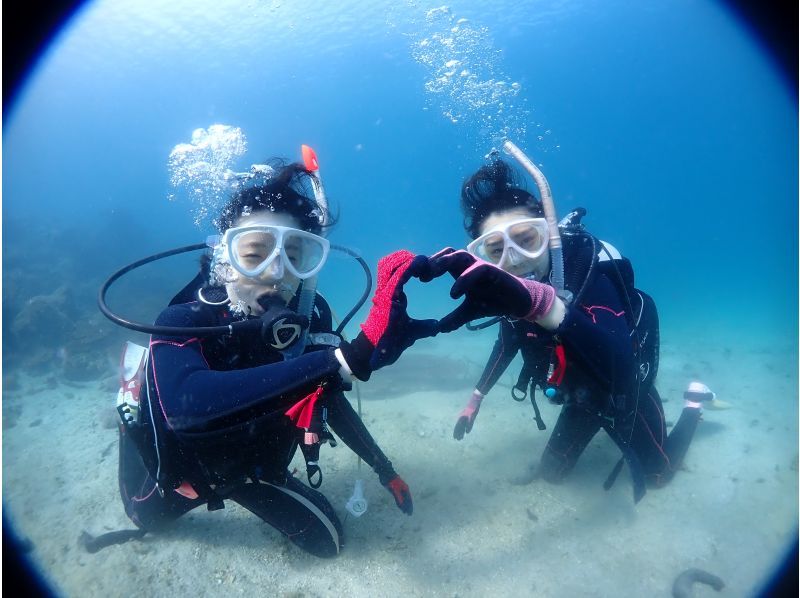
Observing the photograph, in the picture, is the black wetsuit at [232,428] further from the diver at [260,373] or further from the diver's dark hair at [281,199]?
the diver's dark hair at [281,199]

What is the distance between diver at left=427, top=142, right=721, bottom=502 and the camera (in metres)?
2.16

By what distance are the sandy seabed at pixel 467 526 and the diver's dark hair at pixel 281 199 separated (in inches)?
139

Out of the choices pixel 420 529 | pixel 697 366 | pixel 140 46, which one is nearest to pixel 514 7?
pixel 697 366

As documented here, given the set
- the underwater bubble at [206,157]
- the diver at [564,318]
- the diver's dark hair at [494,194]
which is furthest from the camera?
the underwater bubble at [206,157]

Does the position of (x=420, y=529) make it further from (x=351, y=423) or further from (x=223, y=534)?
(x=223, y=534)

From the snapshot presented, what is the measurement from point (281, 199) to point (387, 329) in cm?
218

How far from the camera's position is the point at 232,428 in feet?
6.23

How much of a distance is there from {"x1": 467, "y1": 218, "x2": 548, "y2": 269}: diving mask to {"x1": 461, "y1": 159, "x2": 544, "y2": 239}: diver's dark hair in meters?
0.41

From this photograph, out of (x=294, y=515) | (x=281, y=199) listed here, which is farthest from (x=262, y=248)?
(x=294, y=515)

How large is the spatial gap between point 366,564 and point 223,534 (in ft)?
5.86

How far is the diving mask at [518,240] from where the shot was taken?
3338 mm

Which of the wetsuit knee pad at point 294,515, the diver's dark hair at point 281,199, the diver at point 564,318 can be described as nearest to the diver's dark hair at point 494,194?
the diver at point 564,318

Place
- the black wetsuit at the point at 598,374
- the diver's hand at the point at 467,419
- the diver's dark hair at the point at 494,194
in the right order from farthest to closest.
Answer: the diver's hand at the point at 467,419 < the diver's dark hair at the point at 494,194 < the black wetsuit at the point at 598,374

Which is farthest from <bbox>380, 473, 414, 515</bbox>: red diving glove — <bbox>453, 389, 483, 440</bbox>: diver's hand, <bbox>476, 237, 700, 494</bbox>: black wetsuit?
<bbox>476, 237, 700, 494</bbox>: black wetsuit
